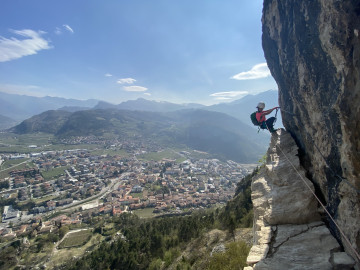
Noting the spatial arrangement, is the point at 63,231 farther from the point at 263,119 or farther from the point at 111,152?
the point at 111,152

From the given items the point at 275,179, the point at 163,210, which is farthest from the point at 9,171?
the point at 275,179

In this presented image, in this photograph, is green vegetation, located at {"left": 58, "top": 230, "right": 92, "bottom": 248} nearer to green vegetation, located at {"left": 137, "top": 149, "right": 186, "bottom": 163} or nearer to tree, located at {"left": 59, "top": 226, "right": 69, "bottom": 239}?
tree, located at {"left": 59, "top": 226, "right": 69, "bottom": 239}

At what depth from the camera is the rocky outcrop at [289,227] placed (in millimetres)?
5422

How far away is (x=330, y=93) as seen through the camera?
5.46 meters

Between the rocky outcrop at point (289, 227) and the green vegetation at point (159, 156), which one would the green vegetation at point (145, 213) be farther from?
the green vegetation at point (159, 156)

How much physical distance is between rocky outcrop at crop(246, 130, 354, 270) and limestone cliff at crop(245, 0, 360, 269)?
7 cm

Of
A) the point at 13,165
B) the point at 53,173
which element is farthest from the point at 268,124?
the point at 13,165

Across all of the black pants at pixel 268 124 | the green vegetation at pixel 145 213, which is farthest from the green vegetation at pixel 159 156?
the black pants at pixel 268 124

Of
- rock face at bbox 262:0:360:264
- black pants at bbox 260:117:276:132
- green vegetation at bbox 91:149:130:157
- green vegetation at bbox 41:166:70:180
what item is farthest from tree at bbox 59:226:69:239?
green vegetation at bbox 91:149:130:157

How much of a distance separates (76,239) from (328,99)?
56.5 meters

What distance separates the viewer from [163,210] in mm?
65312

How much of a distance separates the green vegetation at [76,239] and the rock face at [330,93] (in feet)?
170

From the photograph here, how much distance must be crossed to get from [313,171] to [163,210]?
62836 millimetres

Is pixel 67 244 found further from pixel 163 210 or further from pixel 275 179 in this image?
pixel 275 179
